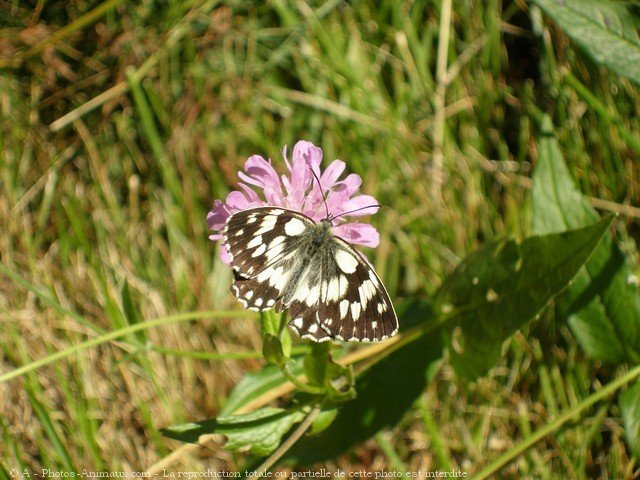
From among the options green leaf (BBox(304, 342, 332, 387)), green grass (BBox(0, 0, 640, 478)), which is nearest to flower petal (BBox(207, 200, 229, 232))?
green leaf (BBox(304, 342, 332, 387))

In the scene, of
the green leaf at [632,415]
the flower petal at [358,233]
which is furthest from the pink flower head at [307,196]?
the green leaf at [632,415]

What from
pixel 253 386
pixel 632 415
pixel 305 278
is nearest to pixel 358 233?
pixel 305 278

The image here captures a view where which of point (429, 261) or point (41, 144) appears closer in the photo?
point (429, 261)

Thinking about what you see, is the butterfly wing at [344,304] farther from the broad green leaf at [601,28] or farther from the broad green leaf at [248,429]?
the broad green leaf at [601,28]

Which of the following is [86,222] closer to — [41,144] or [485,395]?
[41,144]

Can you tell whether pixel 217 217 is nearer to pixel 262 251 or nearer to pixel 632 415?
pixel 262 251

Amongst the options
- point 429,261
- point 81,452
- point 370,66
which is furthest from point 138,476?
point 370,66
